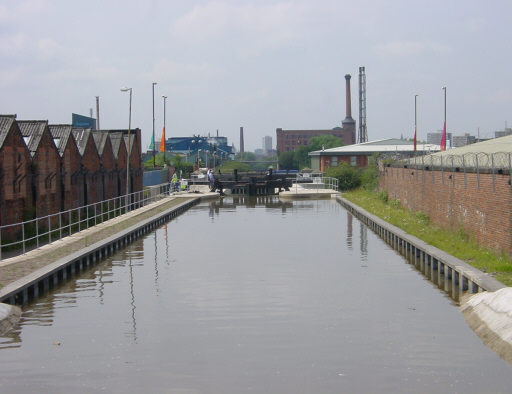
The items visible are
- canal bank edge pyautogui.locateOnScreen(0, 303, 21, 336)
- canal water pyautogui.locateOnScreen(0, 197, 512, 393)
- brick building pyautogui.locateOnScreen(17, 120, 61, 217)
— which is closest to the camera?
canal water pyautogui.locateOnScreen(0, 197, 512, 393)

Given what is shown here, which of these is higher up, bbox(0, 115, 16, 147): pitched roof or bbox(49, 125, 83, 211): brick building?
bbox(0, 115, 16, 147): pitched roof

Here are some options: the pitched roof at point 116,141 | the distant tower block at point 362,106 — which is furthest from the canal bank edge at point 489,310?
the distant tower block at point 362,106

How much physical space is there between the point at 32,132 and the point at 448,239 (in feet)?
67.8

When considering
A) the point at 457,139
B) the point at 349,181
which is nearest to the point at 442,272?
the point at 349,181

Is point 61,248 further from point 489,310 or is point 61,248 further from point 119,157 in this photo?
point 119,157

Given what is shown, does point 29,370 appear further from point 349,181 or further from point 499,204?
point 349,181

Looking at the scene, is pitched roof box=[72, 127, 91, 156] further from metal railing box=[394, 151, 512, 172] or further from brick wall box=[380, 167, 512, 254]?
metal railing box=[394, 151, 512, 172]

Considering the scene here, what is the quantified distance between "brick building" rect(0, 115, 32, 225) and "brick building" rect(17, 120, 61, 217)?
868 mm

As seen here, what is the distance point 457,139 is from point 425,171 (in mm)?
92208

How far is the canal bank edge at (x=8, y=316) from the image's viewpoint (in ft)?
61.6

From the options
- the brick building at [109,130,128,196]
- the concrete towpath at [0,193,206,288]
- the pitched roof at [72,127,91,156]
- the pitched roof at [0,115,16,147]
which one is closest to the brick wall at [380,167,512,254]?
the concrete towpath at [0,193,206,288]

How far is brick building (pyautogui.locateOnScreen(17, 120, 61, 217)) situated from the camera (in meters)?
37.7

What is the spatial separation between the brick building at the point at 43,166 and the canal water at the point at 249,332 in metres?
7.67

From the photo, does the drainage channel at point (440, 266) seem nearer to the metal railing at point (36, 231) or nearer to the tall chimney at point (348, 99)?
the metal railing at point (36, 231)
